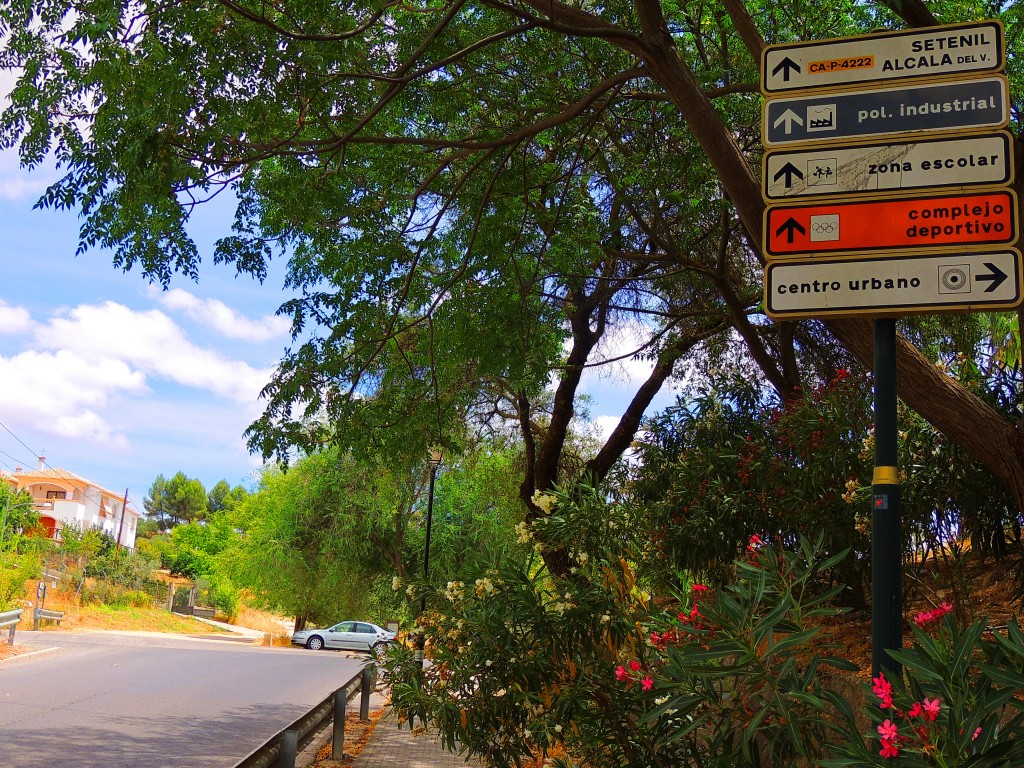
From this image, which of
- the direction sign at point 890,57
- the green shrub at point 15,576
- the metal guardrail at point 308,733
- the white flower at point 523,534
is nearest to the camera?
the direction sign at point 890,57

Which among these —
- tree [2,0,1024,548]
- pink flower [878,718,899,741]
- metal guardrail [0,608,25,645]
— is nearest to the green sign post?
pink flower [878,718,899,741]

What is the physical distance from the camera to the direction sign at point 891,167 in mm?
3441

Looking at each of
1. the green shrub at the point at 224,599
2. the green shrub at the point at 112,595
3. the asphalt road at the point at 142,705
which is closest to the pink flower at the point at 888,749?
the asphalt road at the point at 142,705

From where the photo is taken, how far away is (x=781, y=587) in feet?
13.7

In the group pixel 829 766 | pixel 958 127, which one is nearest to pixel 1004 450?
pixel 958 127

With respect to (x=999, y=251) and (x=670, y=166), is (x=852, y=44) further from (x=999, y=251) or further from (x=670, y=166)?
(x=670, y=166)

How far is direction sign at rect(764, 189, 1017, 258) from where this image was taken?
335cm

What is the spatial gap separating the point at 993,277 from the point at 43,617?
122ft

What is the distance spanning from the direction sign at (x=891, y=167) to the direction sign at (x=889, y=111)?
8 centimetres

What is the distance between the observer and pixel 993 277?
3.27 metres

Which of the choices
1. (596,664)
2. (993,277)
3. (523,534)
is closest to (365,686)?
(523,534)

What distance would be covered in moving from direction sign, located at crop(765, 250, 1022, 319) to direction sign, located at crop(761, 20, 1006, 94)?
2.59ft

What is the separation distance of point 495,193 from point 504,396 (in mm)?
9562

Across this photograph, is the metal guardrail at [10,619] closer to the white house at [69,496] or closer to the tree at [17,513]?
the tree at [17,513]
